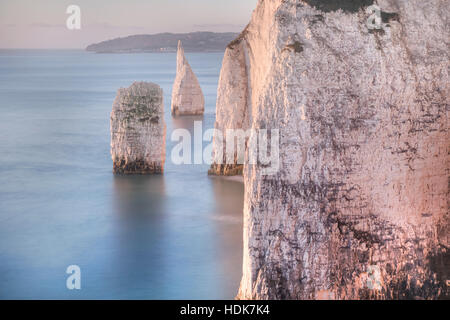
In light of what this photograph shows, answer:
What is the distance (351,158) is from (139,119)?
564 cm

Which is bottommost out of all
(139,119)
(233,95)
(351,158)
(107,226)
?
(107,226)

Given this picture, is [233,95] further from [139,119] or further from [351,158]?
[351,158]

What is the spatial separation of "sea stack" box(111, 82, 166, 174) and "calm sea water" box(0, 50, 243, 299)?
1.82 feet

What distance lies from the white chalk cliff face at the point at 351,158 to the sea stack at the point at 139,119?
Result: 5101mm

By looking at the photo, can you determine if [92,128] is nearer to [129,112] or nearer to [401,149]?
[129,112]

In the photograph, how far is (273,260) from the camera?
4891 millimetres

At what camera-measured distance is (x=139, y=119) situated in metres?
10.1

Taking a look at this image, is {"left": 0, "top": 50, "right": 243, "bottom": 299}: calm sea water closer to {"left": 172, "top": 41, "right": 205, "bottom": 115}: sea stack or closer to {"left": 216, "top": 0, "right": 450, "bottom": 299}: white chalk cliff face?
{"left": 216, "top": 0, "right": 450, "bottom": 299}: white chalk cliff face

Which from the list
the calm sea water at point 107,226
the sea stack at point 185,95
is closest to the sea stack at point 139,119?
the calm sea water at point 107,226

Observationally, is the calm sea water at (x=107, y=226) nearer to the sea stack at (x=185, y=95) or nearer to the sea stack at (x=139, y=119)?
the sea stack at (x=139, y=119)

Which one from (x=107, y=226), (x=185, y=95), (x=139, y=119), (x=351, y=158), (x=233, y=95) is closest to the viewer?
(x=351, y=158)

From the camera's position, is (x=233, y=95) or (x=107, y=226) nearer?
(x=107, y=226)

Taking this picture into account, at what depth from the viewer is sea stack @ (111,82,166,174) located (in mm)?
10109

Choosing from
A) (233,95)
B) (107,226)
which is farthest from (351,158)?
(233,95)
